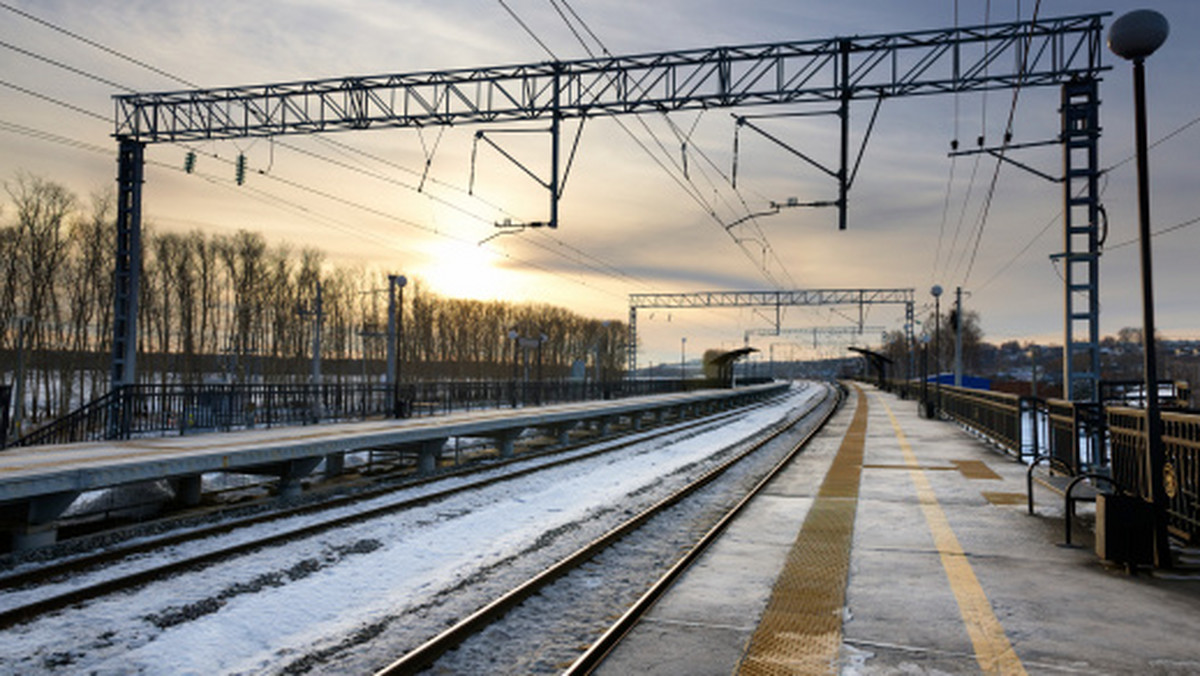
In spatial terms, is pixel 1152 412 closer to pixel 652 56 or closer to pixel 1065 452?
pixel 1065 452

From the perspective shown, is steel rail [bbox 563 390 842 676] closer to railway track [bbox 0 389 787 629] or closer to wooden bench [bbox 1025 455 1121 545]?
wooden bench [bbox 1025 455 1121 545]

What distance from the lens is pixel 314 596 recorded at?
7074 millimetres

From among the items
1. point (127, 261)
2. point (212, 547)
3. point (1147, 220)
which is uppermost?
point (127, 261)

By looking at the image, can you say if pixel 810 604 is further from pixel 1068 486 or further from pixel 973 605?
pixel 1068 486

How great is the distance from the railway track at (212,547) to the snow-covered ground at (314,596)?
0.20 meters

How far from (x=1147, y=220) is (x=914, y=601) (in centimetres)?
497

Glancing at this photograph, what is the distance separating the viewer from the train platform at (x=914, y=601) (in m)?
5.15

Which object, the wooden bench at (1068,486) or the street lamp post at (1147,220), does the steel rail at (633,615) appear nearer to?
the wooden bench at (1068,486)

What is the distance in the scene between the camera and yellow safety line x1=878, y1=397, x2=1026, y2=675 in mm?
5066

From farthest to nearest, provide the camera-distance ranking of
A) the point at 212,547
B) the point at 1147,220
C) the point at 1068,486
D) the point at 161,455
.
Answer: the point at 161,455 < the point at 212,547 < the point at 1068,486 < the point at 1147,220

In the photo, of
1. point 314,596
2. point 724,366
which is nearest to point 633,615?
point 314,596

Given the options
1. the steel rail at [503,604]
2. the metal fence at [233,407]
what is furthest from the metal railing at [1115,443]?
the metal fence at [233,407]

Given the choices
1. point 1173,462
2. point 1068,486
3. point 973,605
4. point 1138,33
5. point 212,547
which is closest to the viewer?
point 973,605

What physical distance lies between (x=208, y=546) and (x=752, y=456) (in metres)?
13.5
